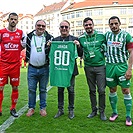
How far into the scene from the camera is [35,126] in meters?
5.18

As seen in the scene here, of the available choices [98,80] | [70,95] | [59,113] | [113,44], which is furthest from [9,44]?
[113,44]

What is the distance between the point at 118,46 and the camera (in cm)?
514

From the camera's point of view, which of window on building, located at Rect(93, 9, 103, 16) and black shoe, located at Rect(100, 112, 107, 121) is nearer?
black shoe, located at Rect(100, 112, 107, 121)

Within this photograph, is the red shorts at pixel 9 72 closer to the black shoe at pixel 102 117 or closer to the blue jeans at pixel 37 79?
the blue jeans at pixel 37 79

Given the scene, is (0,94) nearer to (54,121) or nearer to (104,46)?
(54,121)

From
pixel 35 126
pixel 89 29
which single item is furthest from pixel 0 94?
pixel 89 29

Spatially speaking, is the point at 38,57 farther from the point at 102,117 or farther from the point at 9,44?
the point at 102,117

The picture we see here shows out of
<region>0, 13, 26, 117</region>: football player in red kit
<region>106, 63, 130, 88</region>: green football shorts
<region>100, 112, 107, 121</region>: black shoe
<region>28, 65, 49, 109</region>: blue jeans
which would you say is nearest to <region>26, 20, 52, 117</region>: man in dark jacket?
<region>28, 65, 49, 109</region>: blue jeans

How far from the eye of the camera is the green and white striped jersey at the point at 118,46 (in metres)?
5.12

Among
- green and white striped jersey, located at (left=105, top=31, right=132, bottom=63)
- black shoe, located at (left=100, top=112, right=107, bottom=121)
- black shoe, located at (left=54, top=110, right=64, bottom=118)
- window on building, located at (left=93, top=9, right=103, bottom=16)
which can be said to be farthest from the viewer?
window on building, located at (left=93, top=9, right=103, bottom=16)

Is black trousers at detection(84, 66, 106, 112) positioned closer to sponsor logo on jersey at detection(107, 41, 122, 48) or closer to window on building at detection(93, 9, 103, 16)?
sponsor logo on jersey at detection(107, 41, 122, 48)

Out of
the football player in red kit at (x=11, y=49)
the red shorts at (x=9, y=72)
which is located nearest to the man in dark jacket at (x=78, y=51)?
the football player in red kit at (x=11, y=49)

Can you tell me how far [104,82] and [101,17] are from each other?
7377cm

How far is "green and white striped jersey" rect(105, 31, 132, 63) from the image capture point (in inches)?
202
